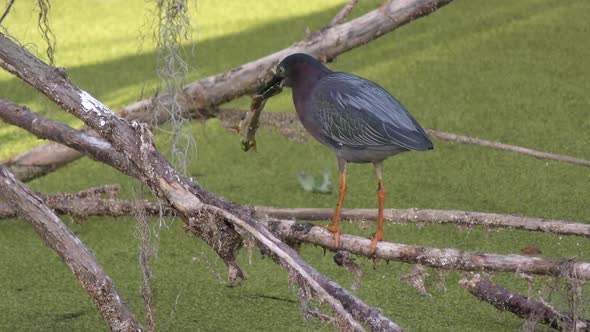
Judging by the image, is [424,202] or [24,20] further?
[24,20]

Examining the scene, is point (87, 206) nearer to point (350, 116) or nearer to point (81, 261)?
point (81, 261)

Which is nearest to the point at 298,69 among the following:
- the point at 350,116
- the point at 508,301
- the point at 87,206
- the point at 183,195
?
the point at 350,116

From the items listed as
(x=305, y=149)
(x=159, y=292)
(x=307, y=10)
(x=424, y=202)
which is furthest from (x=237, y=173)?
(x=307, y=10)

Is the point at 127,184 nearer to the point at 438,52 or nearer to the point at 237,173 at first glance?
the point at 237,173

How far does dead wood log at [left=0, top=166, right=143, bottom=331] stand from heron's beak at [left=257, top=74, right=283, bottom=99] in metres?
0.47

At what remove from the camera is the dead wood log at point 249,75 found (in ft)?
8.16

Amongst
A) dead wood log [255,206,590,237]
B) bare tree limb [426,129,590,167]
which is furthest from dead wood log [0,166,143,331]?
bare tree limb [426,129,590,167]

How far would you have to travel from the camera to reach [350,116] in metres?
1.74

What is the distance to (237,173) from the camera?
303 cm

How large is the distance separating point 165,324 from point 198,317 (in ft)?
0.25

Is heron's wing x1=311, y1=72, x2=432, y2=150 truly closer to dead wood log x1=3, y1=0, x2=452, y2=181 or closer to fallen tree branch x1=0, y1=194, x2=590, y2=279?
fallen tree branch x1=0, y1=194, x2=590, y2=279

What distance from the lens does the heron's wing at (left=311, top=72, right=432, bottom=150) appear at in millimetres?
1712

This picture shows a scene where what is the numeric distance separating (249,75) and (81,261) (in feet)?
3.45

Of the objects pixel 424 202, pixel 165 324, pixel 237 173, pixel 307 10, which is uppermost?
pixel 307 10
